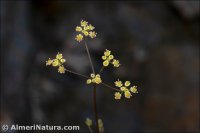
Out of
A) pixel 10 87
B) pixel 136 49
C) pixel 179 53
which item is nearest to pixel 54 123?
pixel 10 87

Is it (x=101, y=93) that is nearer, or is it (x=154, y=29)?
(x=101, y=93)

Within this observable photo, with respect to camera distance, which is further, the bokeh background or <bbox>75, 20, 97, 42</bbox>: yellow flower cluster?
the bokeh background

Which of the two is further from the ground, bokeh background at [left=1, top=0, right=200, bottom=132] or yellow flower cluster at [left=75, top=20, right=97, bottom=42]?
bokeh background at [left=1, top=0, right=200, bottom=132]

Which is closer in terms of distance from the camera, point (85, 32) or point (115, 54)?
point (85, 32)

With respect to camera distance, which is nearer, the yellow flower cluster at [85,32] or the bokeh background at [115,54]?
the yellow flower cluster at [85,32]

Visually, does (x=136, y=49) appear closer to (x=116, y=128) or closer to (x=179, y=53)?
(x=179, y=53)

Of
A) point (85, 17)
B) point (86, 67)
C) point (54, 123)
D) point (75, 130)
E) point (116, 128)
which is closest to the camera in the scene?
point (75, 130)

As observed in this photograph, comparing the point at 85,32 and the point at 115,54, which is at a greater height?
A: the point at 115,54

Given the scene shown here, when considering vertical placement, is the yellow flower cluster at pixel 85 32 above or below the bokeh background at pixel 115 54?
below
